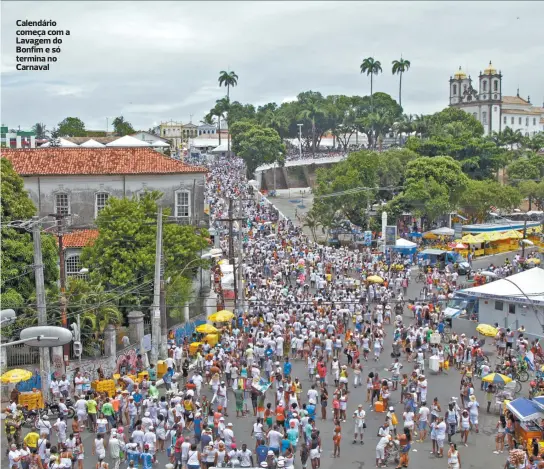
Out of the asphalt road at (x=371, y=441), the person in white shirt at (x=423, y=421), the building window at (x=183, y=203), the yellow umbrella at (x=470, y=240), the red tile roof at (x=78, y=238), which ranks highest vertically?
the building window at (x=183, y=203)

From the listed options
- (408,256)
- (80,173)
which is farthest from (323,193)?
(80,173)

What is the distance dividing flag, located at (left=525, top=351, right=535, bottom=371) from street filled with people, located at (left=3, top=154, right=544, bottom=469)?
0.17m

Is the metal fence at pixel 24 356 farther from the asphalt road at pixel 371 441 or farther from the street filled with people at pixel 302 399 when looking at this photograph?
the asphalt road at pixel 371 441

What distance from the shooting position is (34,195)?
40312 mm

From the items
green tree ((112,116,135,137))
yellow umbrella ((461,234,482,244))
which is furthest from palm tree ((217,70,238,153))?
yellow umbrella ((461,234,482,244))

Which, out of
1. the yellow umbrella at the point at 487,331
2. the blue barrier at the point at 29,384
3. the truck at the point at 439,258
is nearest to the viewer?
the blue barrier at the point at 29,384

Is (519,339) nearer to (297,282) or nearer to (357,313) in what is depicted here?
(357,313)

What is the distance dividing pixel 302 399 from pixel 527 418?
6771 millimetres

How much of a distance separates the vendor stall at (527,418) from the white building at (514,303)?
439 inches

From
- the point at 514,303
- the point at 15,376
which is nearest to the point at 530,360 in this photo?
the point at 514,303

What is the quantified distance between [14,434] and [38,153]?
76.8 ft

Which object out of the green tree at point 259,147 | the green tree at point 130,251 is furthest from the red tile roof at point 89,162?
the green tree at point 259,147

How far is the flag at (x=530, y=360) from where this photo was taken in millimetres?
26500

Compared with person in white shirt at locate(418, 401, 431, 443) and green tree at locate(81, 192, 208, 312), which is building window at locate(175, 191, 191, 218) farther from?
person in white shirt at locate(418, 401, 431, 443)
